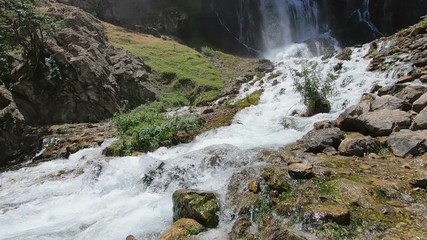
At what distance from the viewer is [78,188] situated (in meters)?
11.8

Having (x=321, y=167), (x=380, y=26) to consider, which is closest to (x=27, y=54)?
(x=321, y=167)

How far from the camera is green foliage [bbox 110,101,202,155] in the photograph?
14492mm

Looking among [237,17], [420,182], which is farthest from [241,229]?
[237,17]

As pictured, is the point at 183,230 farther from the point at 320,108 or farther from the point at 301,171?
the point at 320,108

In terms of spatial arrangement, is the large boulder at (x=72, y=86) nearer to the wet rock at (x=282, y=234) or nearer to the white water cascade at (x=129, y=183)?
the white water cascade at (x=129, y=183)

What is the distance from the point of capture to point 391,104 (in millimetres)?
11680

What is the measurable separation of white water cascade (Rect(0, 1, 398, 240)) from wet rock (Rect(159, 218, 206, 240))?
0.71 ft

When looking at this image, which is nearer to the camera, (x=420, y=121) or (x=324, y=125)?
(x=420, y=121)

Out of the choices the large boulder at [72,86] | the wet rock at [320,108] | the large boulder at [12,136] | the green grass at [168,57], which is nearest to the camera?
the wet rock at [320,108]

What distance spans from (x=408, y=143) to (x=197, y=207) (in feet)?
17.2

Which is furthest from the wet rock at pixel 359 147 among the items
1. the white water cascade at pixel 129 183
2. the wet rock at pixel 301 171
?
the white water cascade at pixel 129 183

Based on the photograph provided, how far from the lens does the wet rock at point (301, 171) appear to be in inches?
313

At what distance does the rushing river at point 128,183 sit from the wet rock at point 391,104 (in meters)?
2.43

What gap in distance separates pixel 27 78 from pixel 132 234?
17.7 m
